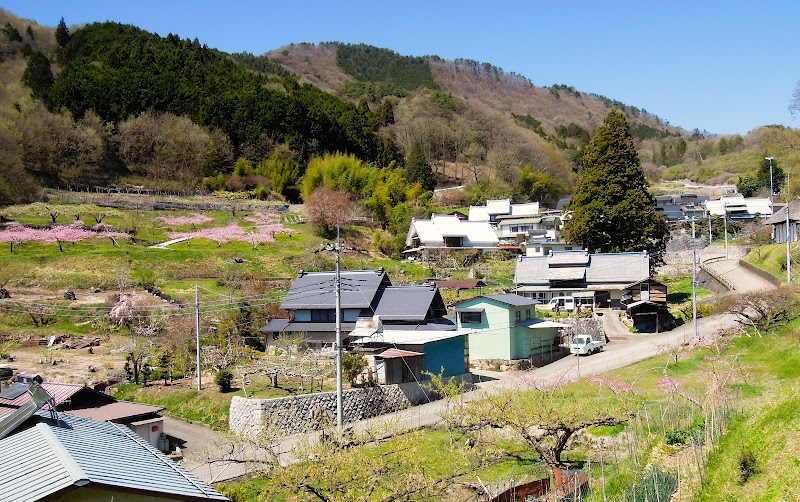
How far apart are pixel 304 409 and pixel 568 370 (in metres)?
7.97

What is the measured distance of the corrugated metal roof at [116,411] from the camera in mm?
14438

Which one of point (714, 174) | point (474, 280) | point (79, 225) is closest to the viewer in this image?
point (474, 280)

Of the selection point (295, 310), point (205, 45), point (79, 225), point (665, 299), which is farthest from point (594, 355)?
point (205, 45)

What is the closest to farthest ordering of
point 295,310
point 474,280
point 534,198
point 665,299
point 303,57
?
point 295,310, point 665,299, point 474,280, point 534,198, point 303,57

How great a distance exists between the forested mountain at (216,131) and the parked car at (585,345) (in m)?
21.8

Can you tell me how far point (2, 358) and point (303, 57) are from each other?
6254 inches

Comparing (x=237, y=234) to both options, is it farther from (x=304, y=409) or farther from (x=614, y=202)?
(x=304, y=409)

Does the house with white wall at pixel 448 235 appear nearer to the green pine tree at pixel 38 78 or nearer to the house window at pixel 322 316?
the house window at pixel 322 316

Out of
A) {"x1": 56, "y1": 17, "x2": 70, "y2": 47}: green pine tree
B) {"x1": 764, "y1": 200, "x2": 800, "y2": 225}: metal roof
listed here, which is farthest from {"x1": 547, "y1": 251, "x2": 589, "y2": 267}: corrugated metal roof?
{"x1": 56, "y1": 17, "x2": 70, "y2": 47}: green pine tree

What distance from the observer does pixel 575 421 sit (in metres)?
11.2

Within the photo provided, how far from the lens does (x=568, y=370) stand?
793 inches

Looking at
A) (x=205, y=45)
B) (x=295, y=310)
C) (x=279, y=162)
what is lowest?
(x=295, y=310)

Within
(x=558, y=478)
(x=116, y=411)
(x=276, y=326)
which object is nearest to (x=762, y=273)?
(x=276, y=326)

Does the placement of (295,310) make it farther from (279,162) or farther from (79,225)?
(279,162)
